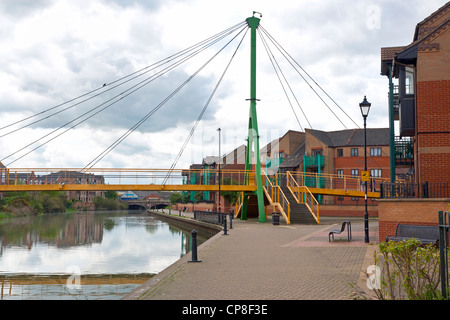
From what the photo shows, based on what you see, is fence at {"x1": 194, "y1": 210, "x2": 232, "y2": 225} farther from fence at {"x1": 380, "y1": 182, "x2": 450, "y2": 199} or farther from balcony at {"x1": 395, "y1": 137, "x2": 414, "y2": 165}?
fence at {"x1": 380, "y1": 182, "x2": 450, "y2": 199}

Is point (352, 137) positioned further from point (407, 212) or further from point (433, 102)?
point (407, 212)

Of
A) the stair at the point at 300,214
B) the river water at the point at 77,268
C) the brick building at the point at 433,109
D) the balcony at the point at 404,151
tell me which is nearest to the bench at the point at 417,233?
Result: the brick building at the point at 433,109

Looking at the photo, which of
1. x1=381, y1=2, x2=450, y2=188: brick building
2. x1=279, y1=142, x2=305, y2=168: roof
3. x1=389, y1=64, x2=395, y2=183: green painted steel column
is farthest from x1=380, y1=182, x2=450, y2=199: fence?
x1=279, y1=142, x2=305, y2=168: roof

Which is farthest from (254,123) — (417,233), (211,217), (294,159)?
(294,159)

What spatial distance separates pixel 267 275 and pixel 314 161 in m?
42.7

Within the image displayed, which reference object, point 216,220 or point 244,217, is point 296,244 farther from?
point 244,217

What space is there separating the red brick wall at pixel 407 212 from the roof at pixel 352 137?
3554 cm

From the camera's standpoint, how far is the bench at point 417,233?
42.7 ft

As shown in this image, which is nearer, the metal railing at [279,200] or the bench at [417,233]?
the bench at [417,233]

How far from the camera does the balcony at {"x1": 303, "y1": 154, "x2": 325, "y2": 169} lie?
166 ft

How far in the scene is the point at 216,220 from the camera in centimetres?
3309

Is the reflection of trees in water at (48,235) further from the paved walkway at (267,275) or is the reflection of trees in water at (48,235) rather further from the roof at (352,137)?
the roof at (352,137)
